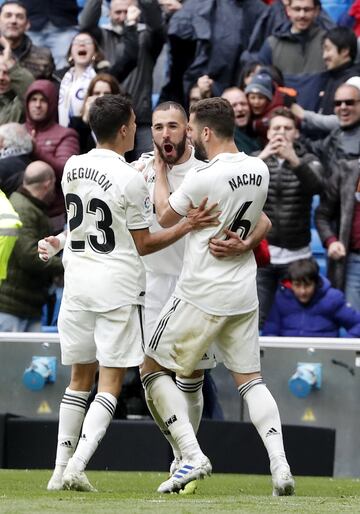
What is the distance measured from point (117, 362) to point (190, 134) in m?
1.36

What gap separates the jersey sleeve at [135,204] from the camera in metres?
7.05

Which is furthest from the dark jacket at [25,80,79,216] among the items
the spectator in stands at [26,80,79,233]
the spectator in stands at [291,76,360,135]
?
the spectator in stands at [291,76,360,135]

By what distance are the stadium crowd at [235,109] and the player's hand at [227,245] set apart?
424 cm

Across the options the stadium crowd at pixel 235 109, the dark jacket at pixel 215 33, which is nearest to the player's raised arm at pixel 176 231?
the stadium crowd at pixel 235 109

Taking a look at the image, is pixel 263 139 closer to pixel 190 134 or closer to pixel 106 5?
pixel 106 5

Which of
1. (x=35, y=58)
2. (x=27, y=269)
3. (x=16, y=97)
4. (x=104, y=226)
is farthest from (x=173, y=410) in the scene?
(x=35, y=58)

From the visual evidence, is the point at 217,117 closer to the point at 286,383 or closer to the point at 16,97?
the point at 286,383

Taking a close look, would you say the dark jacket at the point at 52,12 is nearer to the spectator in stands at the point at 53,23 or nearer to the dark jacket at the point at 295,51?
the spectator in stands at the point at 53,23

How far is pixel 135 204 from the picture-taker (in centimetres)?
705

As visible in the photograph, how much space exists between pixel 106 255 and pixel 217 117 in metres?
0.98

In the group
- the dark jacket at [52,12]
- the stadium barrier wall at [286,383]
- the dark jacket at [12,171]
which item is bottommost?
the stadium barrier wall at [286,383]

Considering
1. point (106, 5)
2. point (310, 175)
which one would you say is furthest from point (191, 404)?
point (106, 5)

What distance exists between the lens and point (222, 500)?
6.71 meters

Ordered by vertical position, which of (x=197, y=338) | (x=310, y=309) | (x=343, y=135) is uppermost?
(x=343, y=135)
